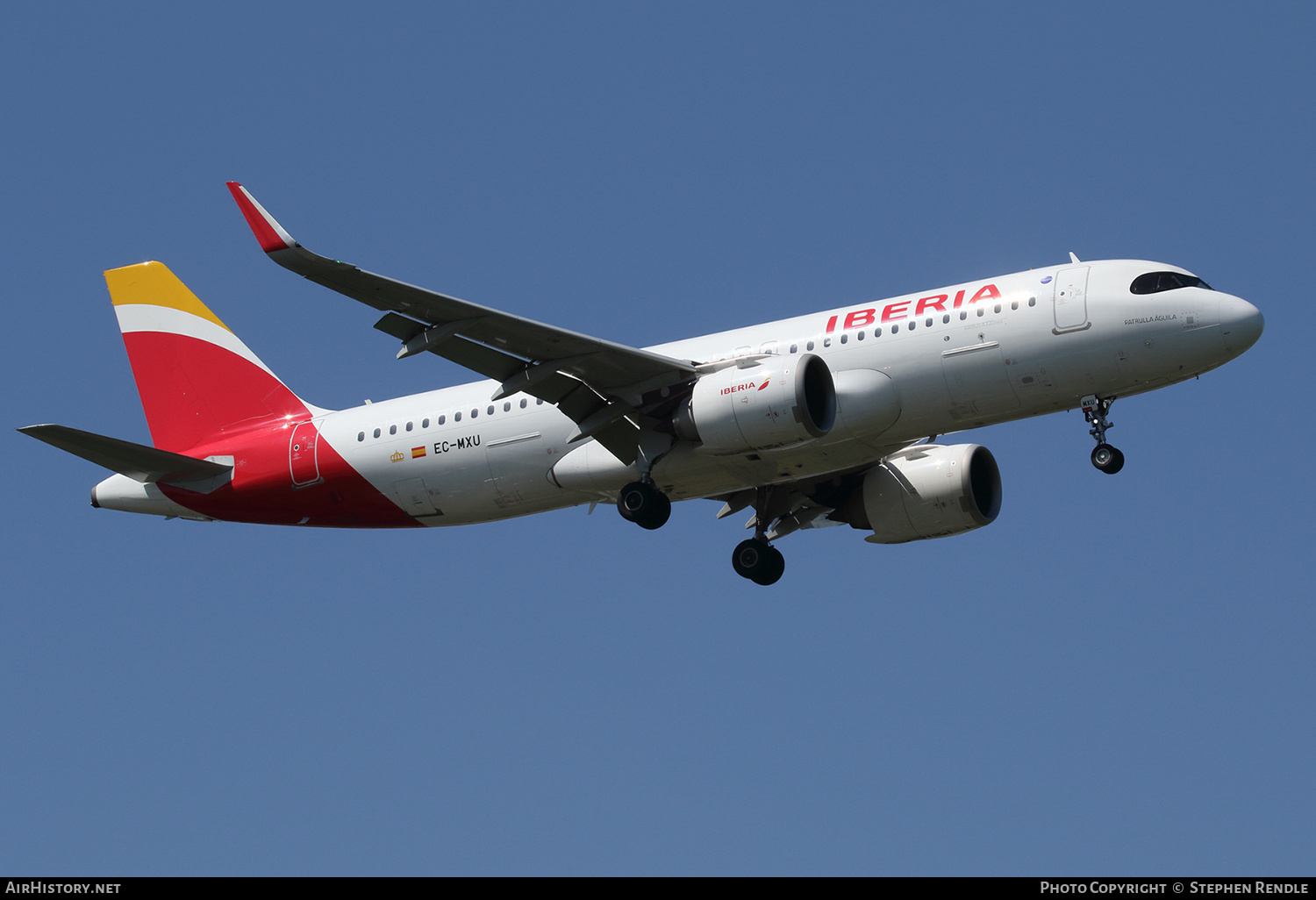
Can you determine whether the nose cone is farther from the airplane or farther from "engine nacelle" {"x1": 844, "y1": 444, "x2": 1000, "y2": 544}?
"engine nacelle" {"x1": 844, "y1": 444, "x2": 1000, "y2": 544}

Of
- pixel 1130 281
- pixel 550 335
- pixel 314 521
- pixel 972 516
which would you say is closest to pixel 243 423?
pixel 314 521

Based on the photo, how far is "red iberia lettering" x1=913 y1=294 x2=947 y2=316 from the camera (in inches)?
1219

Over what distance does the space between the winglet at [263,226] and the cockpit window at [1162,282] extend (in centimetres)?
1553

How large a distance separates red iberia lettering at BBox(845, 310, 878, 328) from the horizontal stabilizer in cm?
1460

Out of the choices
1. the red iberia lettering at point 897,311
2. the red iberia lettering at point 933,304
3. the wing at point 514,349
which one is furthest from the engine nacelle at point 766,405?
the red iberia lettering at point 933,304

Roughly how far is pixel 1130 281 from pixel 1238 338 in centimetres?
222

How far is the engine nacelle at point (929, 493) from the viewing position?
35469mm

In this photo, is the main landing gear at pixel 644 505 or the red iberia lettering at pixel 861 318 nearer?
the red iberia lettering at pixel 861 318

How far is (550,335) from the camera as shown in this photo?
30.5 metres

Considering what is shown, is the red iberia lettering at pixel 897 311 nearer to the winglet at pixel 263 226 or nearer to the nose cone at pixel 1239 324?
the nose cone at pixel 1239 324

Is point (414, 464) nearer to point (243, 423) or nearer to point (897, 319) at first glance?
point (243, 423)

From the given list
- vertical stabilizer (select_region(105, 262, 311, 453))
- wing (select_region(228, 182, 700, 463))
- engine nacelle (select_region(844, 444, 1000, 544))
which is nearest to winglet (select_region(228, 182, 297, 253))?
wing (select_region(228, 182, 700, 463))
